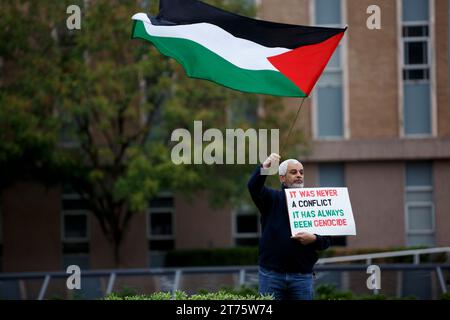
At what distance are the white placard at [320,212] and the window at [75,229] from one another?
20679mm

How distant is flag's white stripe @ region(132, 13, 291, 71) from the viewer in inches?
379

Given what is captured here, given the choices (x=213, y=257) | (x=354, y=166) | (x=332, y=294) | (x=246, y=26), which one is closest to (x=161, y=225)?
(x=213, y=257)

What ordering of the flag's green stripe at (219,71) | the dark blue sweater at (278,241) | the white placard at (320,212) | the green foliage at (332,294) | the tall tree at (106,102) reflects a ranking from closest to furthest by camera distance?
1. the white placard at (320,212)
2. the dark blue sweater at (278,241)
3. the flag's green stripe at (219,71)
4. the green foliage at (332,294)
5. the tall tree at (106,102)

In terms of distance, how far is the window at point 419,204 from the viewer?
26.9 metres

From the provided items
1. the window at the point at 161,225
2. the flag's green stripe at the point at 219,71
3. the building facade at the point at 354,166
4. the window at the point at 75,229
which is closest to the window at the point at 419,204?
the building facade at the point at 354,166

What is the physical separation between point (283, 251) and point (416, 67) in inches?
757

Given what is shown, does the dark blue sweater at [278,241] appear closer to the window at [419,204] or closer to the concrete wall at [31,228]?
the window at [419,204]

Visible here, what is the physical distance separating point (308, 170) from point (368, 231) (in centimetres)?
262

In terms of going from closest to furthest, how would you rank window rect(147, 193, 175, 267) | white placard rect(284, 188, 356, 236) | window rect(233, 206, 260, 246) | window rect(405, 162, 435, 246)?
white placard rect(284, 188, 356, 236) → window rect(405, 162, 435, 246) → window rect(233, 206, 260, 246) → window rect(147, 193, 175, 267)

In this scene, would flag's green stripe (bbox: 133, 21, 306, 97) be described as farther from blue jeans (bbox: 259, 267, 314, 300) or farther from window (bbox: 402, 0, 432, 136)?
window (bbox: 402, 0, 432, 136)

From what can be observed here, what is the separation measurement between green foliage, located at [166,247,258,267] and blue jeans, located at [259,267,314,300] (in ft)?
58.3

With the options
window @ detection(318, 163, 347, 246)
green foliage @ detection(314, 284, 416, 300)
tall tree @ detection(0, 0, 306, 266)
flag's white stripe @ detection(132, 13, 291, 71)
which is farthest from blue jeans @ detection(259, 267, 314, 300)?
window @ detection(318, 163, 347, 246)
